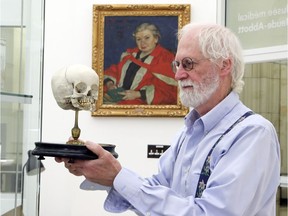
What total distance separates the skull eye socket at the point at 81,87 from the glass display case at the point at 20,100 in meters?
0.17

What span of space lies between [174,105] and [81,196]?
3.80ft

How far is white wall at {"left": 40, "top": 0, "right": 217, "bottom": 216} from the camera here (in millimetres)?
4926

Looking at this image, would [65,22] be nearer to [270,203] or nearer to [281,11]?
[281,11]

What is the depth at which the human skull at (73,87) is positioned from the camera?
81.0 inches

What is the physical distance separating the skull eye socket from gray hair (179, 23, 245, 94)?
42 centimetres

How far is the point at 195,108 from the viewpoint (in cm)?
198

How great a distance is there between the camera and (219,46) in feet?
6.12

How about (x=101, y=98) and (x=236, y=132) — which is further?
(x=101, y=98)

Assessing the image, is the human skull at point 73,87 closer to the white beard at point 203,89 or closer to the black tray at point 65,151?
the black tray at point 65,151

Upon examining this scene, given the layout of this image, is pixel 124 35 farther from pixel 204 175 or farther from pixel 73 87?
pixel 204 175

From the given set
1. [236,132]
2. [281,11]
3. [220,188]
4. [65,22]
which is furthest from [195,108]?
[65,22]

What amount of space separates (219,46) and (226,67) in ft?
0.26

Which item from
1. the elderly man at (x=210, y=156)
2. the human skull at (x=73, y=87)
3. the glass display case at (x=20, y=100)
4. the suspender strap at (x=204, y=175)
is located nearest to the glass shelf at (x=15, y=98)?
the glass display case at (x=20, y=100)

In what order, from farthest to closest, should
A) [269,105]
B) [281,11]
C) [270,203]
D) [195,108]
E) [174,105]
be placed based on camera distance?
1. [174,105]
2. [269,105]
3. [281,11]
4. [195,108]
5. [270,203]
